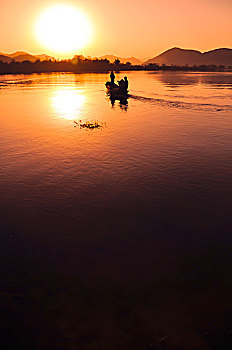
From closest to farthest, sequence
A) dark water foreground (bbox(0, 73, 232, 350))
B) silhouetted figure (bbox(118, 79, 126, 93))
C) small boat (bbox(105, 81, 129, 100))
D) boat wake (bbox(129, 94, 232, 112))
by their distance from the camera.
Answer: dark water foreground (bbox(0, 73, 232, 350)) → boat wake (bbox(129, 94, 232, 112)) → silhouetted figure (bbox(118, 79, 126, 93)) → small boat (bbox(105, 81, 129, 100))

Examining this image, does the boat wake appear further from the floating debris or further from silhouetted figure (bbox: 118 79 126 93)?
the floating debris

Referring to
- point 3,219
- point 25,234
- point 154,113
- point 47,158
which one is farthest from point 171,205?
point 154,113

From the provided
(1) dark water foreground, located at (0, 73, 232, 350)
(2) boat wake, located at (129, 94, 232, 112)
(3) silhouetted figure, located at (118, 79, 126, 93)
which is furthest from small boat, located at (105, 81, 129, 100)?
(1) dark water foreground, located at (0, 73, 232, 350)

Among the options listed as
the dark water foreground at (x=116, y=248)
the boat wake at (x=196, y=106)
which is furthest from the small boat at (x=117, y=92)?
the dark water foreground at (x=116, y=248)

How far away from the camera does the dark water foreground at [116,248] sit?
242 inches

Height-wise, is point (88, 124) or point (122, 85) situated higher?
point (122, 85)

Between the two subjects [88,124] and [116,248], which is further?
[88,124]

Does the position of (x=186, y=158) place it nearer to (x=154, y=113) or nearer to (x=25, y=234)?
(x=25, y=234)

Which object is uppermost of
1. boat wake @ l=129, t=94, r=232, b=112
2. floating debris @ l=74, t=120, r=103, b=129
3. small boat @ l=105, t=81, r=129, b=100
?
small boat @ l=105, t=81, r=129, b=100

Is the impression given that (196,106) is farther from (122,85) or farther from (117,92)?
(117,92)

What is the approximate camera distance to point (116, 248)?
890 cm

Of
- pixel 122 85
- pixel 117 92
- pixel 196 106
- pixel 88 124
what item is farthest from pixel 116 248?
pixel 117 92

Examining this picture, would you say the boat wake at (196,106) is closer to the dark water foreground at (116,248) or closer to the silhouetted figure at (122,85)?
the silhouetted figure at (122,85)

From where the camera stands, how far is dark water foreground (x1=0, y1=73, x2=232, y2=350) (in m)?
6.14
